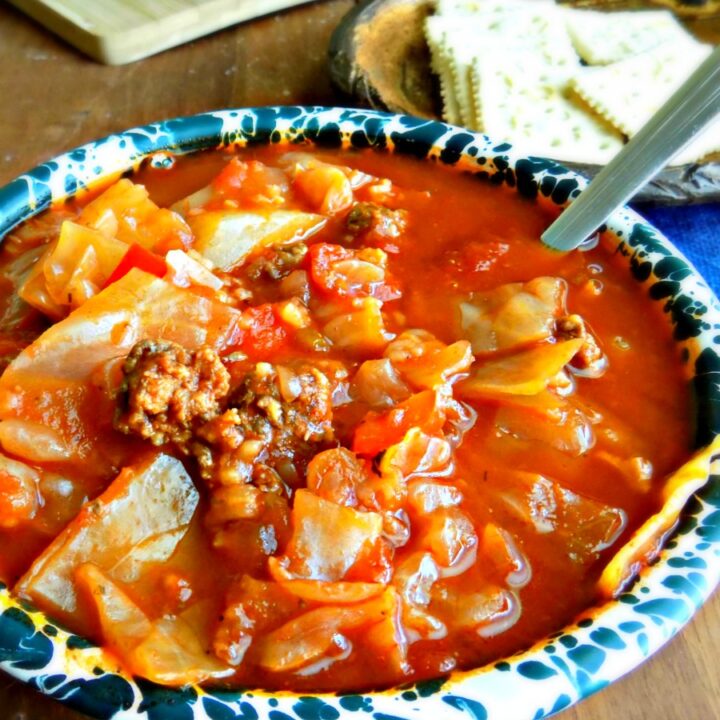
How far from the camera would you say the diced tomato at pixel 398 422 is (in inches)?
81.5

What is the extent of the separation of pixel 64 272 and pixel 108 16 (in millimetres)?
2439

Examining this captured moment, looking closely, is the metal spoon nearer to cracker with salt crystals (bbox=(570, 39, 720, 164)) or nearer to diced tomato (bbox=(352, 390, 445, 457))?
diced tomato (bbox=(352, 390, 445, 457))

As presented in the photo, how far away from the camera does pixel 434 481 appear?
2061mm

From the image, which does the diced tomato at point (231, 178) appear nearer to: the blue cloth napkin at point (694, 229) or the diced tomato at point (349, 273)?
the diced tomato at point (349, 273)

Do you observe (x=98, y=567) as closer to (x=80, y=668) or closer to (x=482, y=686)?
(x=80, y=668)

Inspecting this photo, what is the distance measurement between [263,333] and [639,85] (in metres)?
2.45

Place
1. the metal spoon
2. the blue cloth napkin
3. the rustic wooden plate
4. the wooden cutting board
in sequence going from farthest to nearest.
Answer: the wooden cutting board → the blue cloth napkin → the rustic wooden plate → the metal spoon

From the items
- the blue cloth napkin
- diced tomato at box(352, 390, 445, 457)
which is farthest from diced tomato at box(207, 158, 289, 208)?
the blue cloth napkin

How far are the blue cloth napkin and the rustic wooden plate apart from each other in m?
0.22

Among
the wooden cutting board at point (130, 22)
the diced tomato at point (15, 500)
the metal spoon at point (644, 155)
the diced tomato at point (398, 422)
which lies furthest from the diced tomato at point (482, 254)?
the wooden cutting board at point (130, 22)

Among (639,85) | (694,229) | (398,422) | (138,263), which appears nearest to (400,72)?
(639,85)

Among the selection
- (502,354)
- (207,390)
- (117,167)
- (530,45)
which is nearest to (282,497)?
(207,390)

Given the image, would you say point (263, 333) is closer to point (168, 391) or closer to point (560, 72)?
point (168, 391)

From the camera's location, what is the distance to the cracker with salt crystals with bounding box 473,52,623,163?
3.60 m
